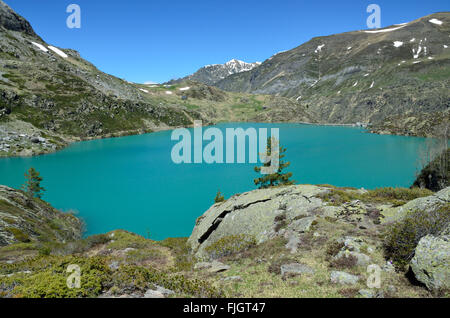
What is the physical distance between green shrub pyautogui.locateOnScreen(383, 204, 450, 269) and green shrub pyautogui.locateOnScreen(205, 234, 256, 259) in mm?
8740

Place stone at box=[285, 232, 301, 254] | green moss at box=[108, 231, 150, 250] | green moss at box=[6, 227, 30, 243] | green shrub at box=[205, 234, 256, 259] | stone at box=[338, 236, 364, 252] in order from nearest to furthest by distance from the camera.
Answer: stone at box=[338, 236, 364, 252], stone at box=[285, 232, 301, 254], green shrub at box=[205, 234, 256, 259], green moss at box=[6, 227, 30, 243], green moss at box=[108, 231, 150, 250]

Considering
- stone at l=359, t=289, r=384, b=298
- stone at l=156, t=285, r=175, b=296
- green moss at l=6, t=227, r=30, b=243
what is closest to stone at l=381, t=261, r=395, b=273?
stone at l=359, t=289, r=384, b=298

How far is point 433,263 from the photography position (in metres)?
9.77

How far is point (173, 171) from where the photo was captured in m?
81.9

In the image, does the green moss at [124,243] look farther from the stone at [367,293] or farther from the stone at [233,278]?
the stone at [367,293]

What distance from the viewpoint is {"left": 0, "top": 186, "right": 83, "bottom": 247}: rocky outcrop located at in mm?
27359

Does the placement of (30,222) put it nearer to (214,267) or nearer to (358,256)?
(214,267)

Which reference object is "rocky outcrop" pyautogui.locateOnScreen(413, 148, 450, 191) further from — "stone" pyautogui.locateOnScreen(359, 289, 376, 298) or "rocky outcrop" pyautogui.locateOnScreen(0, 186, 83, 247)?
"rocky outcrop" pyautogui.locateOnScreen(0, 186, 83, 247)

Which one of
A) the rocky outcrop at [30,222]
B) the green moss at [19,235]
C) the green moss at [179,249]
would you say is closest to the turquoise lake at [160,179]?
the rocky outcrop at [30,222]

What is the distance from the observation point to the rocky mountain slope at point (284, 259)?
9875 millimetres

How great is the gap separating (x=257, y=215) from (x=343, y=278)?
1228cm

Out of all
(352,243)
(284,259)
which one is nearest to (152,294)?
(284,259)
